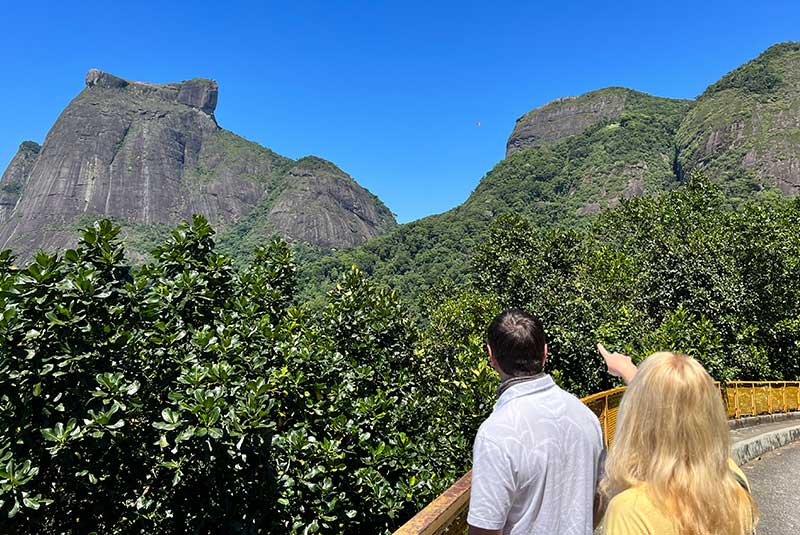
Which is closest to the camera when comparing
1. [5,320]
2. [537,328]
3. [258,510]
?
[537,328]

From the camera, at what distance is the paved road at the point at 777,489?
5863 mm

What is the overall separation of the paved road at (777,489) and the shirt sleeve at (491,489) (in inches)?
225

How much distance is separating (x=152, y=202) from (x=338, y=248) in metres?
68.2

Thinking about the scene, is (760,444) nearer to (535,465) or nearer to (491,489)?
(535,465)

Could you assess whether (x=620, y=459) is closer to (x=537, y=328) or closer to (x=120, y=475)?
(x=537, y=328)

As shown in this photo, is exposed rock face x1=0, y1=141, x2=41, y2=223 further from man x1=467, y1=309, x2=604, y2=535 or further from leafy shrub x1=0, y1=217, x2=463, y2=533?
man x1=467, y1=309, x2=604, y2=535

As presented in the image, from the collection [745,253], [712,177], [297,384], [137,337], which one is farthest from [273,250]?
[712,177]

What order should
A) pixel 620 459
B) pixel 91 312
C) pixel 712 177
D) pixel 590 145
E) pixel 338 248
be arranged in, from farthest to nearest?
pixel 338 248, pixel 590 145, pixel 712 177, pixel 91 312, pixel 620 459

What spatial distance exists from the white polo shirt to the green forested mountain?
6660 centimetres

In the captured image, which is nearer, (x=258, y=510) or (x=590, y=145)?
(x=258, y=510)

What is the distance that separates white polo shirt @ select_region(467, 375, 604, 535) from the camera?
71.6 inches

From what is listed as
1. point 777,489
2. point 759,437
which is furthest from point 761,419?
point 777,489

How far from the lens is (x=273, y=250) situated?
955 cm

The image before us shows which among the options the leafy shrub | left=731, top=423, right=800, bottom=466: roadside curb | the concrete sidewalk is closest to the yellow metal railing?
the concrete sidewalk
